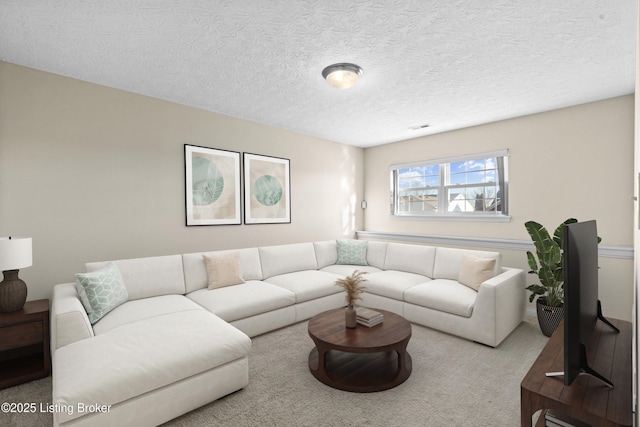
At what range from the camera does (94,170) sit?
119 inches

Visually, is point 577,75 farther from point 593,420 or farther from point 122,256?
point 122,256

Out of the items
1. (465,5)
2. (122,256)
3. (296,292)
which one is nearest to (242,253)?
(296,292)

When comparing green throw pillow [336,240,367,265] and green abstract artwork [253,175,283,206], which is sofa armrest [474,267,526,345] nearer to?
green throw pillow [336,240,367,265]

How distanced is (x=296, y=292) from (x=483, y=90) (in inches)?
118

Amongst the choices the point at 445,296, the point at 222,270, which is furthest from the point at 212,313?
the point at 445,296

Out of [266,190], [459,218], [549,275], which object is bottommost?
[549,275]

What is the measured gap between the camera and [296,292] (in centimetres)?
349

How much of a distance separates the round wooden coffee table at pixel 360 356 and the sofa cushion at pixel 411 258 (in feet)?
5.15

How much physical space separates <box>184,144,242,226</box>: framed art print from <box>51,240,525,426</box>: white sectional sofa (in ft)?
1.78

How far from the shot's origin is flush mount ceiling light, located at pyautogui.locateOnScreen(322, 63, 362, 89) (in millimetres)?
2555

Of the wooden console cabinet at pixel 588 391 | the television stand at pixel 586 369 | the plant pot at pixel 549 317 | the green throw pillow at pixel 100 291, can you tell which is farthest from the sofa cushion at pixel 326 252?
the television stand at pixel 586 369

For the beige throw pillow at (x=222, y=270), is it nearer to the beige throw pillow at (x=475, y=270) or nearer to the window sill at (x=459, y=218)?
the beige throw pillow at (x=475, y=270)

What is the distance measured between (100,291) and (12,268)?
59 cm

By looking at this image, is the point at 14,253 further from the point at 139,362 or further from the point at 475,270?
the point at 475,270
